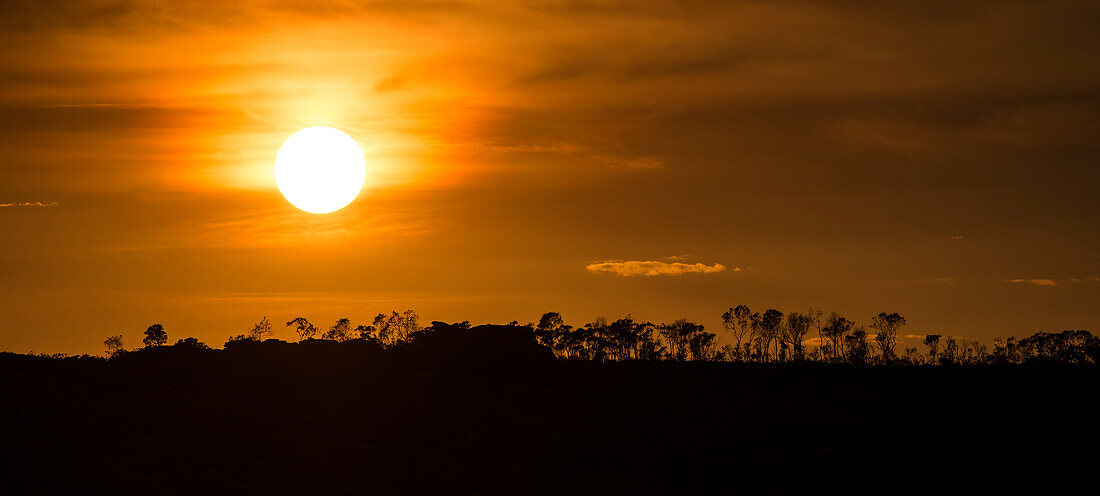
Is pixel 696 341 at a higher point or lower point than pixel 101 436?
higher

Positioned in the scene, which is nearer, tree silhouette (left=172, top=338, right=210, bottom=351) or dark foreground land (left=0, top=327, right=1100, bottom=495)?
dark foreground land (left=0, top=327, right=1100, bottom=495)

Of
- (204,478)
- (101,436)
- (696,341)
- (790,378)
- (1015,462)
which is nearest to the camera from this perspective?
(1015,462)

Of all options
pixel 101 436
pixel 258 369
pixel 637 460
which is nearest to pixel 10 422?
pixel 101 436

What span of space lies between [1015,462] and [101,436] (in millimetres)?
32944

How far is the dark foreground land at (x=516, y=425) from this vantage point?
3562 cm

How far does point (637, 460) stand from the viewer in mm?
37625

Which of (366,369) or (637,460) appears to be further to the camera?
(366,369)

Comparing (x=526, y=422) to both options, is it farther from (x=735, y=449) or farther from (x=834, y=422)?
(x=834, y=422)

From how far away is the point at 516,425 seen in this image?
137 ft

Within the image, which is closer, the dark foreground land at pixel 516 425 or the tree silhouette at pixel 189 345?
the dark foreground land at pixel 516 425

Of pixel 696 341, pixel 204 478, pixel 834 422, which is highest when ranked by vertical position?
pixel 696 341

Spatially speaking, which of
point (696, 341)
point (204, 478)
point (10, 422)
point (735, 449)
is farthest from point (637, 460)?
point (696, 341)

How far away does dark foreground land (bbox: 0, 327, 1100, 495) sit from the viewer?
3562 cm

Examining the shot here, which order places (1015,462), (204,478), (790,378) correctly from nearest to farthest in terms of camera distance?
1. (1015,462)
2. (204,478)
3. (790,378)
